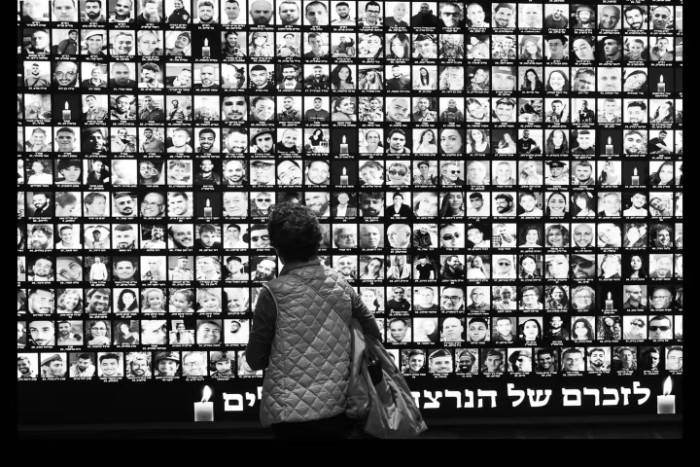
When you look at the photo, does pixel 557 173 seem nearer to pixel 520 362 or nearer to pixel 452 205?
pixel 452 205

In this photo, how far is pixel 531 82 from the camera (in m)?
→ 4.58

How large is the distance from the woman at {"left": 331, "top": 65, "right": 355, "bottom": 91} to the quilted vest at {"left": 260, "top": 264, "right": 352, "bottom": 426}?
1.94 meters

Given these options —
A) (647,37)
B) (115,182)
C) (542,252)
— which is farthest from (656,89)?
(115,182)

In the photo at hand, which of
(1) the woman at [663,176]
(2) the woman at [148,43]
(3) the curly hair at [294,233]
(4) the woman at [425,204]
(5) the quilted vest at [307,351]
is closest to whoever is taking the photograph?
(5) the quilted vest at [307,351]

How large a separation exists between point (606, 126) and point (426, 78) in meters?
1.15

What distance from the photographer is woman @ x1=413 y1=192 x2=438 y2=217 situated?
14.9 feet

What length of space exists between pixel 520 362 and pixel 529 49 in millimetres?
1905

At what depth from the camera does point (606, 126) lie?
4.63 metres

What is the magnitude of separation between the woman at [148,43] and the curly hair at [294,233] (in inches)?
79.5

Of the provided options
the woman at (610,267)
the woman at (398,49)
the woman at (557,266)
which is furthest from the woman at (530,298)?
the woman at (398,49)

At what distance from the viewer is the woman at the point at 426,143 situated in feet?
14.9

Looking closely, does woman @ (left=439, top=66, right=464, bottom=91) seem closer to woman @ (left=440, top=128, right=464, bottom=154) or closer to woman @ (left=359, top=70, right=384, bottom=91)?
woman @ (left=440, top=128, right=464, bottom=154)

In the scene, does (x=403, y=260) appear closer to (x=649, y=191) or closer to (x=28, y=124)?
(x=649, y=191)

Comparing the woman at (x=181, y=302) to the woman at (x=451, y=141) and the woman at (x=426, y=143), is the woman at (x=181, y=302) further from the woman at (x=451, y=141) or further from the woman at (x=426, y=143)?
the woman at (x=451, y=141)
